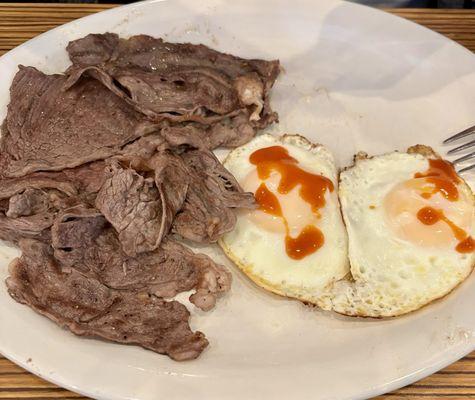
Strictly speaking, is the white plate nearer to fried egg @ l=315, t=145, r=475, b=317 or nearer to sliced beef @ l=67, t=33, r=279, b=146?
fried egg @ l=315, t=145, r=475, b=317

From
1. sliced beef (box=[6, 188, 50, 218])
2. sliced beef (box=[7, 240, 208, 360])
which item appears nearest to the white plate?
sliced beef (box=[7, 240, 208, 360])

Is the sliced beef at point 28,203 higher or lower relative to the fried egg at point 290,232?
higher

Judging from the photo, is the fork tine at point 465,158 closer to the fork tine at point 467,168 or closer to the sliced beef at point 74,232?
the fork tine at point 467,168

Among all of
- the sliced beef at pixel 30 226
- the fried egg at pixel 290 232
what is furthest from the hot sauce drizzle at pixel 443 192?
the sliced beef at pixel 30 226

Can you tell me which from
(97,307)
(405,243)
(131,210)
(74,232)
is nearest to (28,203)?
(74,232)

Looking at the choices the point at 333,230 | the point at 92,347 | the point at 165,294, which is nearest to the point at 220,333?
the point at 165,294

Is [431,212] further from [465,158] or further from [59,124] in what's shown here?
[59,124]

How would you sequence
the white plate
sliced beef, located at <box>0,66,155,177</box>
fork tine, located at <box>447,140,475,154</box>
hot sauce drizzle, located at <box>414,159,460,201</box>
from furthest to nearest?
fork tine, located at <box>447,140,475,154</box>
sliced beef, located at <box>0,66,155,177</box>
hot sauce drizzle, located at <box>414,159,460,201</box>
the white plate
